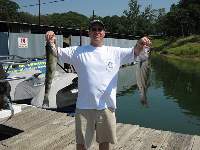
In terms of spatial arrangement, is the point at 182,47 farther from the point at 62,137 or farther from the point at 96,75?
the point at 96,75

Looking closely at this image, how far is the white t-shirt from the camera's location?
4.77 m

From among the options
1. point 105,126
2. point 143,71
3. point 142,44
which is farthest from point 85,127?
point 142,44

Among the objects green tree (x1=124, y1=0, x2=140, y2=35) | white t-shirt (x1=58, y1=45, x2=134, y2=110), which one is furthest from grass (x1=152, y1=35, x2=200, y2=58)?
white t-shirt (x1=58, y1=45, x2=134, y2=110)

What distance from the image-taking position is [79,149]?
5.10 meters

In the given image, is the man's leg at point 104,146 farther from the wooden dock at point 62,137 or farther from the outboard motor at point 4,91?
the outboard motor at point 4,91

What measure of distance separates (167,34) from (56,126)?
10615 cm

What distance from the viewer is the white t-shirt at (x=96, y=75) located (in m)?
4.77

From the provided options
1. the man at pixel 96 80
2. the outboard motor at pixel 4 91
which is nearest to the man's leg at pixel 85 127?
the man at pixel 96 80

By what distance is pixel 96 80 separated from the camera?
477cm

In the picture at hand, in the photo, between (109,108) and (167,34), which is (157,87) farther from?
(167,34)

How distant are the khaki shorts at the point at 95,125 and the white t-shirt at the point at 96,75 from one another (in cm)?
9

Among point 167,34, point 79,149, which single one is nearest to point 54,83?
point 79,149

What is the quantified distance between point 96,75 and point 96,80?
0.21 feet

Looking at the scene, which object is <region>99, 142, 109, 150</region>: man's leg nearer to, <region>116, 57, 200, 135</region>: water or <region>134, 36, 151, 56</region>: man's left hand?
<region>134, 36, 151, 56</region>: man's left hand
